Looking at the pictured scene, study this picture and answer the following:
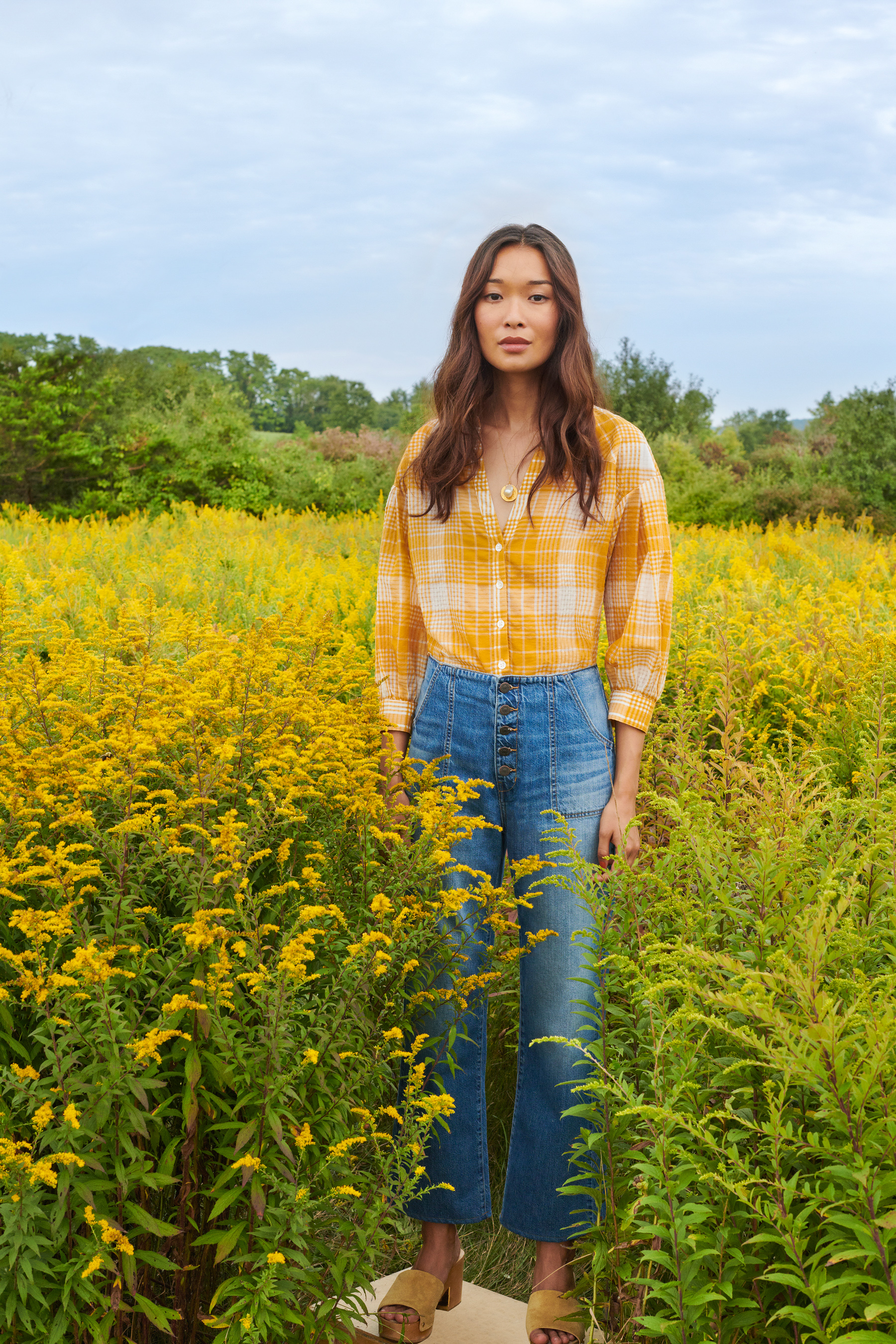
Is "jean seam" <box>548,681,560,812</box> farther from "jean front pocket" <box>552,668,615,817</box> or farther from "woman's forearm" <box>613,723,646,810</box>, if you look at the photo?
"woman's forearm" <box>613,723,646,810</box>

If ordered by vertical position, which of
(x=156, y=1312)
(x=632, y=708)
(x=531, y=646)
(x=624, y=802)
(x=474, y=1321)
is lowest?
(x=474, y=1321)

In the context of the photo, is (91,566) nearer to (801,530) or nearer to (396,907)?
(396,907)

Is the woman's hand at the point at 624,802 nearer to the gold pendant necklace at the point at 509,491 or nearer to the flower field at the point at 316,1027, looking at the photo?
the flower field at the point at 316,1027

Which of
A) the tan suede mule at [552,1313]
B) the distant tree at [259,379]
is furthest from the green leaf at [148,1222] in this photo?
the distant tree at [259,379]

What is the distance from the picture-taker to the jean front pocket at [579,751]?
2627mm

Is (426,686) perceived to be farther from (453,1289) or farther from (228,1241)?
(453,1289)

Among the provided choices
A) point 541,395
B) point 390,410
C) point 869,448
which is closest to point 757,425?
point 390,410

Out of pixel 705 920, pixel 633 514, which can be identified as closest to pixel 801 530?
pixel 633 514

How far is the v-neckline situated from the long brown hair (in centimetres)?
2

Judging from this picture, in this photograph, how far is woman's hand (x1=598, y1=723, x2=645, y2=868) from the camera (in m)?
2.66

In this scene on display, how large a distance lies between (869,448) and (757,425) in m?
42.4

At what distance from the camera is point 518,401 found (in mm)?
2875

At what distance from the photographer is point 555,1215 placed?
2.60 metres

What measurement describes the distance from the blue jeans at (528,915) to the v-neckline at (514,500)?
1.29ft
